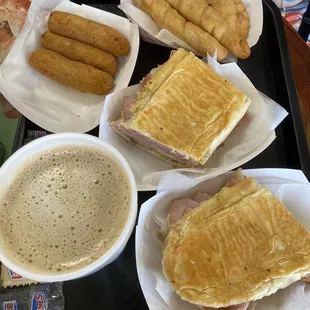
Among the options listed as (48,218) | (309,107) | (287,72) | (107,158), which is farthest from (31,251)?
(309,107)

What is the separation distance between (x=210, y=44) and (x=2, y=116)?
757mm

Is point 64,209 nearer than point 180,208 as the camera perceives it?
Yes

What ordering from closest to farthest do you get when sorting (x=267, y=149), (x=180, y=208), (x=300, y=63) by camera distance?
1. (x=180, y=208)
2. (x=267, y=149)
3. (x=300, y=63)

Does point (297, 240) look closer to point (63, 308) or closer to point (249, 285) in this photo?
point (249, 285)

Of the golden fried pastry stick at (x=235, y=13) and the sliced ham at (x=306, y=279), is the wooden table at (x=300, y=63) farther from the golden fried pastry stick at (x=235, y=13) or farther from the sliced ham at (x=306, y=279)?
the sliced ham at (x=306, y=279)

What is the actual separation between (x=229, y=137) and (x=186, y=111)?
0.60 feet

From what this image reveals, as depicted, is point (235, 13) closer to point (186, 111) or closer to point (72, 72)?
Result: point (186, 111)

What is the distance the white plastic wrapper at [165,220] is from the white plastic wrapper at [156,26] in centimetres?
51

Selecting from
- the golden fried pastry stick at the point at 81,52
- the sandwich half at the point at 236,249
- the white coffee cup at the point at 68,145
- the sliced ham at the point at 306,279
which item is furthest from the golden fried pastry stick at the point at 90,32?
the sliced ham at the point at 306,279

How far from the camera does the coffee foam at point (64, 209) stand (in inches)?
37.2

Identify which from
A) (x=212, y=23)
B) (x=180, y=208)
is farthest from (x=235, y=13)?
(x=180, y=208)

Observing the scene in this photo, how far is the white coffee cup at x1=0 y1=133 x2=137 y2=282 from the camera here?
914mm

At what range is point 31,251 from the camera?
3.11ft

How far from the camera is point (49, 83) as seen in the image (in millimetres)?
1470
